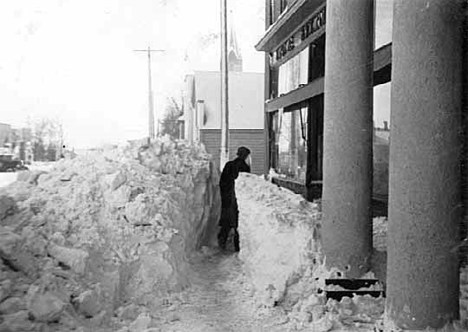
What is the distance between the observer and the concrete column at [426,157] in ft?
11.7

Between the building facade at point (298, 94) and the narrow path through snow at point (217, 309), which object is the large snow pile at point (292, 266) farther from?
the building facade at point (298, 94)

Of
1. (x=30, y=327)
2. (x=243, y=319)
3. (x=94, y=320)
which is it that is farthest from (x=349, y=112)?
(x=30, y=327)

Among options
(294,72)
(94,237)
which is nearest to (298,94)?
(294,72)

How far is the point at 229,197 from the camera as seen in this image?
25.9 feet

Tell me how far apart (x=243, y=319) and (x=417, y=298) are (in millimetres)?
1657

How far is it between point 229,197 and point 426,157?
460 centimetres

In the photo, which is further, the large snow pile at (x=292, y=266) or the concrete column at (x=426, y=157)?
the large snow pile at (x=292, y=266)

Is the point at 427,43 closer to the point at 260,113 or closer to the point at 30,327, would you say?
the point at 30,327

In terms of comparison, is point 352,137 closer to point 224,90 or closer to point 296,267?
point 296,267

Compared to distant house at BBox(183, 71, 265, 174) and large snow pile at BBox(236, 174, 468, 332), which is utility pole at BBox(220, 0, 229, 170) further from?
large snow pile at BBox(236, 174, 468, 332)

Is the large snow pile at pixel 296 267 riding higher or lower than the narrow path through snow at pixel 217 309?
higher

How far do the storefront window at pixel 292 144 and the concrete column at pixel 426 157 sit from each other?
6.84 meters

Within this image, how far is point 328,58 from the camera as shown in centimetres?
525

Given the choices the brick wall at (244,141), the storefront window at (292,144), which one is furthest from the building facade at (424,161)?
the brick wall at (244,141)
